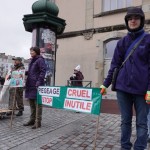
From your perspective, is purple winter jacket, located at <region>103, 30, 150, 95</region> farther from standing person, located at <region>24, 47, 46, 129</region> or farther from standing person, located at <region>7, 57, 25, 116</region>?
standing person, located at <region>7, 57, 25, 116</region>

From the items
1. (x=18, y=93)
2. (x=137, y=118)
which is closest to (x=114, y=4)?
(x=18, y=93)

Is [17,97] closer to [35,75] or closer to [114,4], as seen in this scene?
[35,75]

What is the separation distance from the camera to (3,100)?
841 cm

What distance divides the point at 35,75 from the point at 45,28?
14.7 ft

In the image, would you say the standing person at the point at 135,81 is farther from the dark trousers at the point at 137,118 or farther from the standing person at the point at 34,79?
the standing person at the point at 34,79

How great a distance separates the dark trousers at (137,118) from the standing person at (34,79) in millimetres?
2974

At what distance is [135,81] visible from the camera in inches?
149

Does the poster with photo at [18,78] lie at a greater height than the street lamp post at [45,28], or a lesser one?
lesser

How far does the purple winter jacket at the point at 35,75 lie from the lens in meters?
6.63

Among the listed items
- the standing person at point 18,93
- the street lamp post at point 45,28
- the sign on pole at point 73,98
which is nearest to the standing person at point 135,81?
the sign on pole at point 73,98

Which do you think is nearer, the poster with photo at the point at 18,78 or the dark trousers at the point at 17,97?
the poster with photo at the point at 18,78

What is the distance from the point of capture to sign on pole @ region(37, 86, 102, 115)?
4.91 metres

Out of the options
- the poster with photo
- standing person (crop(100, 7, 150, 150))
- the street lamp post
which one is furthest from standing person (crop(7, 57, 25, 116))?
standing person (crop(100, 7, 150, 150))

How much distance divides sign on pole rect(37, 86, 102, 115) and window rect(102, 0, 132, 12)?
35.8 ft
